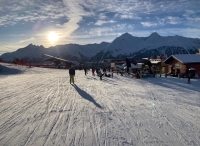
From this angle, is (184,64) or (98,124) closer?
(98,124)

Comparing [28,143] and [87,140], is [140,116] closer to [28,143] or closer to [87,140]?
[87,140]

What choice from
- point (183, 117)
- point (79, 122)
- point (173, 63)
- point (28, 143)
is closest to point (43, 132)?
point (28, 143)

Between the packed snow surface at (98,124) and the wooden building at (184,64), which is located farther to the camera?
the wooden building at (184,64)

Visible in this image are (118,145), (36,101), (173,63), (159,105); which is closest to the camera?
(118,145)

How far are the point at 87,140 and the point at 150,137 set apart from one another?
6.31 ft

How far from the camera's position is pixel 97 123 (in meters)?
6.89

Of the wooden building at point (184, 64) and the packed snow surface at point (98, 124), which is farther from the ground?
the wooden building at point (184, 64)

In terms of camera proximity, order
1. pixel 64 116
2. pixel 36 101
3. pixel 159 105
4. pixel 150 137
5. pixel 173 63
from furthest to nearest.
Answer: pixel 173 63 < pixel 36 101 < pixel 159 105 < pixel 64 116 < pixel 150 137

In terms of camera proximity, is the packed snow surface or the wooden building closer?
the packed snow surface

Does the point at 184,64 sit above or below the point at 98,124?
above

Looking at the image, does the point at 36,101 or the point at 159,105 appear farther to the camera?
the point at 36,101

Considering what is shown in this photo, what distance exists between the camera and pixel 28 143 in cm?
531

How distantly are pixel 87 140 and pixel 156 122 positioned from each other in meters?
Answer: 2.92

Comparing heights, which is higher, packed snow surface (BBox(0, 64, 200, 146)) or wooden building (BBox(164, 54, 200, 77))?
wooden building (BBox(164, 54, 200, 77))
